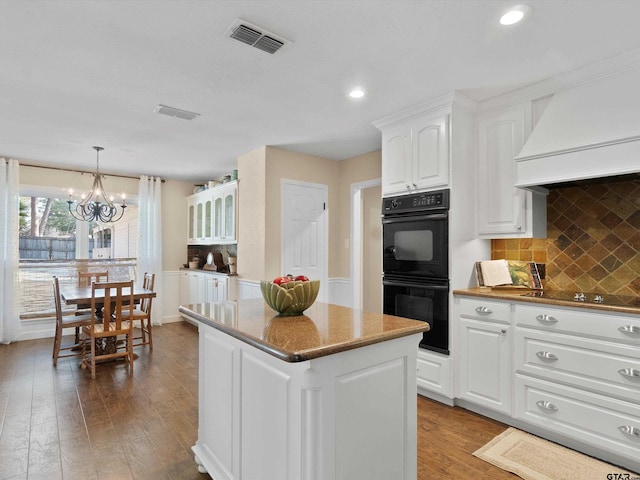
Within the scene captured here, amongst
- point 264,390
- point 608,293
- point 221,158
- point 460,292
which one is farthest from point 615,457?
point 221,158

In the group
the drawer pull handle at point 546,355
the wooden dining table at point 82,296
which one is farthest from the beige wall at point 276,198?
the drawer pull handle at point 546,355

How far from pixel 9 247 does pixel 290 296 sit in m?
5.06

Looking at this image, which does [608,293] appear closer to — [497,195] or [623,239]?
[623,239]

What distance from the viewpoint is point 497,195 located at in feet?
9.34

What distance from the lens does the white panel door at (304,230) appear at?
438 cm

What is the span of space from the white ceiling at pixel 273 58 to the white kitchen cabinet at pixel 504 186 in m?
0.24

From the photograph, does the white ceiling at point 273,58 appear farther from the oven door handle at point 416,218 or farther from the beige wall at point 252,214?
the oven door handle at point 416,218

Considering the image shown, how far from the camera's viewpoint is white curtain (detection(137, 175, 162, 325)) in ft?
19.3

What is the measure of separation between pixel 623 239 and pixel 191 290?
5.65 m

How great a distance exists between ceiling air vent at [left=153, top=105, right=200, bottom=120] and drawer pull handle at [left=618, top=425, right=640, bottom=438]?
3795mm

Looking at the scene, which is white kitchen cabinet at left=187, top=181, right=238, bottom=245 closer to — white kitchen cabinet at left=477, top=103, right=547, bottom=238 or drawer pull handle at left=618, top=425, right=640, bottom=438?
white kitchen cabinet at left=477, top=103, right=547, bottom=238

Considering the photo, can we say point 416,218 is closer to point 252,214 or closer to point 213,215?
point 252,214

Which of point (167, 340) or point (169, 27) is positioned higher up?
point (169, 27)

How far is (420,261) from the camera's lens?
3.00 meters
